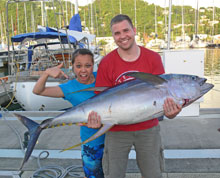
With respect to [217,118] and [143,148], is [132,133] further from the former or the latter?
→ [217,118]

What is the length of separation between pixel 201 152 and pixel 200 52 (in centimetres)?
228

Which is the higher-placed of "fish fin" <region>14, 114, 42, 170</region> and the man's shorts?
"fish fin" <region>14, 114, 42, 170</region>

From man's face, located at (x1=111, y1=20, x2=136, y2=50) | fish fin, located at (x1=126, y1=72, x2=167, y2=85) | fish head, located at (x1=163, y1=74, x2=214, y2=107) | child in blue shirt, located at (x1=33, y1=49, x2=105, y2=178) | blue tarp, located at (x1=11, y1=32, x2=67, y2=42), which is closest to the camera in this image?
fish fin, located at (x1=126, y1=72, x2=167, y2=85)

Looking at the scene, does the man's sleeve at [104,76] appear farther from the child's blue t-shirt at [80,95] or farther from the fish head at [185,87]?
the fish head at [185,87]

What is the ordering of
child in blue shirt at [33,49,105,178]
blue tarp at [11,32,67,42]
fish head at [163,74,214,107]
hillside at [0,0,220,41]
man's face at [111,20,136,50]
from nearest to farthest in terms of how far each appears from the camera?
fish head at [163,74,214,107] → man's face at [111,20,136,50] → child in blue shirt at [33,49,105,178] → blue tarp at [11,32,67,42] → hillside at [0,0,220,41]

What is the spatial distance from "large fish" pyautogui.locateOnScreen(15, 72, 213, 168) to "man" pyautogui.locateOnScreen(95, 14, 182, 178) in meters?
0.15

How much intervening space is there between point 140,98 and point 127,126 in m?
0.31

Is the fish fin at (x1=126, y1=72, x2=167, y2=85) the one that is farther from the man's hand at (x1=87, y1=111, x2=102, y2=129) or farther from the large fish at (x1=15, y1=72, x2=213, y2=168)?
the man's hand at (x1=87, y1=111, x2=102, y2=129)

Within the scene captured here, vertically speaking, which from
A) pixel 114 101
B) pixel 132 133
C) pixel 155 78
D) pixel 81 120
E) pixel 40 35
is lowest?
pixel 132 133

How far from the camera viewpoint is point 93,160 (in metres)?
2.13

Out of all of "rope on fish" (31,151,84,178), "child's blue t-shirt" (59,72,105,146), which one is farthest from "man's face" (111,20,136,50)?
"rope on fish" (31,151,84,178)

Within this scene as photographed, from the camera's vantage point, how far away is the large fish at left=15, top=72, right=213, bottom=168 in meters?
1.73

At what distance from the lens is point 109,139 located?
76.9 inches

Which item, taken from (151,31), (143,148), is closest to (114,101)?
(143,148)
